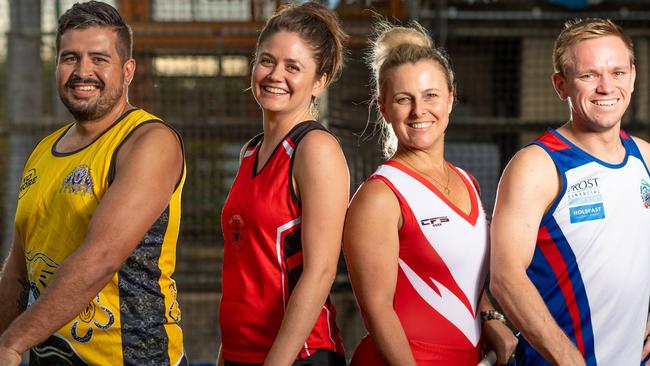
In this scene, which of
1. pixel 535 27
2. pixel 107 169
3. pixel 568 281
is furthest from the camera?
pixel 535 27

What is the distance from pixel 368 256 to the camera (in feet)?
8.87

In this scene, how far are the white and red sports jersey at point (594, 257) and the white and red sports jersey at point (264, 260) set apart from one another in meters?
0.73

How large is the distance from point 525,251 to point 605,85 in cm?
59

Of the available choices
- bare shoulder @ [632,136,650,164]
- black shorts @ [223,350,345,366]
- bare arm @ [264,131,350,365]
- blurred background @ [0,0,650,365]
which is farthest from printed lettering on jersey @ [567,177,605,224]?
blurred background @ [0,0,650,365]

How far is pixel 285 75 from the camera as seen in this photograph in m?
2.83

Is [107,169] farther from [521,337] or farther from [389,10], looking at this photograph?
[389,10]

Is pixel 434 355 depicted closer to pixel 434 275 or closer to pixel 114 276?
pixel 434 275

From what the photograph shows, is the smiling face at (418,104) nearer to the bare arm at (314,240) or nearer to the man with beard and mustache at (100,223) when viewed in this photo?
the bare arm at (314,240)

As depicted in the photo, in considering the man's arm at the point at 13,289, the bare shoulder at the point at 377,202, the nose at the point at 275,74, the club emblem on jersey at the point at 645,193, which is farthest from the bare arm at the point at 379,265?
the man's arm at the point at 13,289

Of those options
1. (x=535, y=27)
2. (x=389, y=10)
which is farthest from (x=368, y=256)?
(x=535, y=27)

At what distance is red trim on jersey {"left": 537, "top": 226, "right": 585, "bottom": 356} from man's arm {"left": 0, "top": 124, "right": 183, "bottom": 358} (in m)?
1.19

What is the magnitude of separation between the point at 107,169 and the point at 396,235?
0.87 meters

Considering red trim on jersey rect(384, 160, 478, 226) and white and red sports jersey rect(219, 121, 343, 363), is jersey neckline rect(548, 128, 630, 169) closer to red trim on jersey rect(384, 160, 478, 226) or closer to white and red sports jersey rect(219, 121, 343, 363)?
red trim on jersey rect(384, 160, 478, 226)

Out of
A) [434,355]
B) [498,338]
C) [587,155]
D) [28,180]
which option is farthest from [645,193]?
[28,180]
